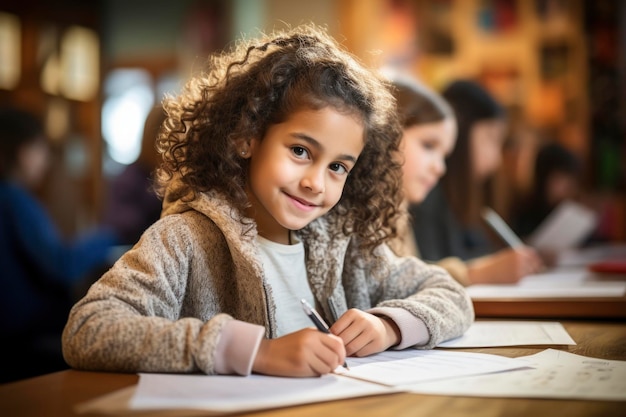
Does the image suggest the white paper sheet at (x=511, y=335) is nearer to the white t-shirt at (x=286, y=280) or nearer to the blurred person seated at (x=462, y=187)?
the white t-shirt at (x=286, y=280)

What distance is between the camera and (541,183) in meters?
4.14

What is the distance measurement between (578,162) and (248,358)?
4132mm

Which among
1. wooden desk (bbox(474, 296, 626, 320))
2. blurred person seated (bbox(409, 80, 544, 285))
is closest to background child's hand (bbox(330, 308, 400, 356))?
wooden desk (bbox(474, 296, 626, 320))

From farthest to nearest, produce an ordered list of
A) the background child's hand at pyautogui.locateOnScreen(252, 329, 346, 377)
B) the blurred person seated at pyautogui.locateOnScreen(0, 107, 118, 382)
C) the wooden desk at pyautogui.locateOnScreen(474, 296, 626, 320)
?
the blurred person seated at pyautogui.locateOnScreen(0, 107, 118, 382), the wooden desk at pyautogui.locateOnScreen(474, 296, 626, 320), the background child's hand at pyautogui.locateOnScreen(252, 329, 346, 377)

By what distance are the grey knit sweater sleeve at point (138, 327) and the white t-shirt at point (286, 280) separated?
0.64ft

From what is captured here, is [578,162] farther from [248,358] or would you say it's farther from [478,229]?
[248,358]

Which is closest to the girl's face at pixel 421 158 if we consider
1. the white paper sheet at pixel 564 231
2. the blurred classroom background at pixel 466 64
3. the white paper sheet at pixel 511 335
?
the white paper sheet at pixel 511 335

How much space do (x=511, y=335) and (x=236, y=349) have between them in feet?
1.63

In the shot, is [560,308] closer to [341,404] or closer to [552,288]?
[552,288]

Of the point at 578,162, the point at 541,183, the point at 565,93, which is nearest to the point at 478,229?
the point at 541,183

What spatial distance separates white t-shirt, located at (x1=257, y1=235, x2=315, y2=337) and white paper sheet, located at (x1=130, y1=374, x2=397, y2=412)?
304mm

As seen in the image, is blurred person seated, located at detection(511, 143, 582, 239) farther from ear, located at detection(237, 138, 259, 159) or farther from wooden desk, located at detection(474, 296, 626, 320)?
ear, located at detection(237, 138, 259, 159)

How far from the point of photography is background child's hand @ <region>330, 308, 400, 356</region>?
98 centimetres

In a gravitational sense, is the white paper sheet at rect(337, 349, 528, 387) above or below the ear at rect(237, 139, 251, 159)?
below
